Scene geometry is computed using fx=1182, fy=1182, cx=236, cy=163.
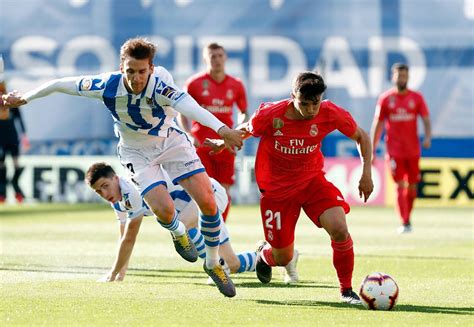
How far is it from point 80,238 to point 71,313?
8306 millimetres

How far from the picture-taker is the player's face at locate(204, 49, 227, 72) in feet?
46.6

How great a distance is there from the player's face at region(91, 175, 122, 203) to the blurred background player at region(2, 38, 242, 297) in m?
0.44

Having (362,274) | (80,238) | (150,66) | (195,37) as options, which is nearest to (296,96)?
(150,66)

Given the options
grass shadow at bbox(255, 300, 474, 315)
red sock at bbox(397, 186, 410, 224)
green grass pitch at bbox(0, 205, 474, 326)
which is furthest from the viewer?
red sock at bbox(397, 186, 410, 224)

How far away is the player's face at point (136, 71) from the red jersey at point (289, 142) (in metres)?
0.93

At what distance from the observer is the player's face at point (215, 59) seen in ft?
46.6

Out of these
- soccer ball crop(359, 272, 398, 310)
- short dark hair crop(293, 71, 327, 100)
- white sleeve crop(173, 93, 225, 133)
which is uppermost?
short dark hair crop(293, 71, 327, 100)

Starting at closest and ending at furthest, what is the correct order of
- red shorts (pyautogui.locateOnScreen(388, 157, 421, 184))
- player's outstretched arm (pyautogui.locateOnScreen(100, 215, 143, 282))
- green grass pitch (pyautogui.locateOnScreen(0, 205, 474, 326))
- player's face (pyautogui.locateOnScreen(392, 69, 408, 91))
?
green grass pitch (pyautogui.locateOnScreen(0, 205, 474, 326)), player's outstretched arm (pyautogui.locateOnScreen(100, 215, 143, 282)), player's face (pyautogui.locateOnScreen(392, 69, 408, 91)), red shorts (pyautogui.locateOnScreen(388, 157, 421, 184))

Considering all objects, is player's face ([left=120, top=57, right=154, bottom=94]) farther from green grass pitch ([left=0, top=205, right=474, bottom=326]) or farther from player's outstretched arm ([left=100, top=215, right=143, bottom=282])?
player's outstretched arm ([left=100, top=215, right=143, bottom=282])

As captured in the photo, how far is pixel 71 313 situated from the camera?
8570mm

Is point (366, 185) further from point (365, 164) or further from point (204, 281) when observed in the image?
point (204, 281)

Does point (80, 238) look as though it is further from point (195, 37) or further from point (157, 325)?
point (195, 37)

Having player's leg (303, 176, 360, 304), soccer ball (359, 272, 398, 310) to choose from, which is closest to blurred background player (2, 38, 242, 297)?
player's leg (303, 176, 360, 304)

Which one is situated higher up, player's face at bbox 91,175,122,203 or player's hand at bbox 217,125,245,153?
player's hand at bbox 217,125,245,153
